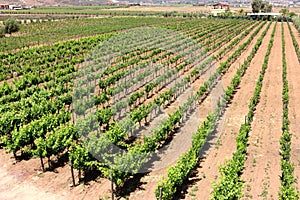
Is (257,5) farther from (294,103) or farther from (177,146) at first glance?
(177,146)

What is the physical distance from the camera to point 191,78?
1340 inches

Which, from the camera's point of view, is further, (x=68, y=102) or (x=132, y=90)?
(x=132, y=90)

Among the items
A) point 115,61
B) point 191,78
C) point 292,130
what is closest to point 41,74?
point 115,61

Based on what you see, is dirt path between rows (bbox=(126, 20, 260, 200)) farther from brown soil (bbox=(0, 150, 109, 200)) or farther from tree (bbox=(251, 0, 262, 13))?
tree (bbox=(251, 0, 262, 13))

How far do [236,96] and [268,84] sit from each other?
5.67m

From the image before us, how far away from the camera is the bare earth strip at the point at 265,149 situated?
51.1 ft

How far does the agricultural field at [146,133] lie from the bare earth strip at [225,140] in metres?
0.07

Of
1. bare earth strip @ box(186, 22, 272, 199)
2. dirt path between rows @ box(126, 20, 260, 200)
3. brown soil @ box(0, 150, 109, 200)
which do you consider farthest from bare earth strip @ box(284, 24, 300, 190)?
brown soil @ box(0, 150, 109, 200)

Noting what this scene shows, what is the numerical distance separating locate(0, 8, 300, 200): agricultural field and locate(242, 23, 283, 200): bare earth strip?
62 millimetres

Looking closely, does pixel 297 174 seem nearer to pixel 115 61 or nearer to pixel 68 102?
pixel 68 102

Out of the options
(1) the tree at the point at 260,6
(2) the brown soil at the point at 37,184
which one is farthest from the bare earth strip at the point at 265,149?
(1) the tree at the point at 260,6

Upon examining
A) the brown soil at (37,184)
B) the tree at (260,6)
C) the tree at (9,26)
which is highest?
the tree at (260,6)

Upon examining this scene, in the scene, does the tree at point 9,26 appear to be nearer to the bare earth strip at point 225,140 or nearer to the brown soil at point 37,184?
the bare earth strip at point 225,140

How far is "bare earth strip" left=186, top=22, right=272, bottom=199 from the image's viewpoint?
52.8 feet
